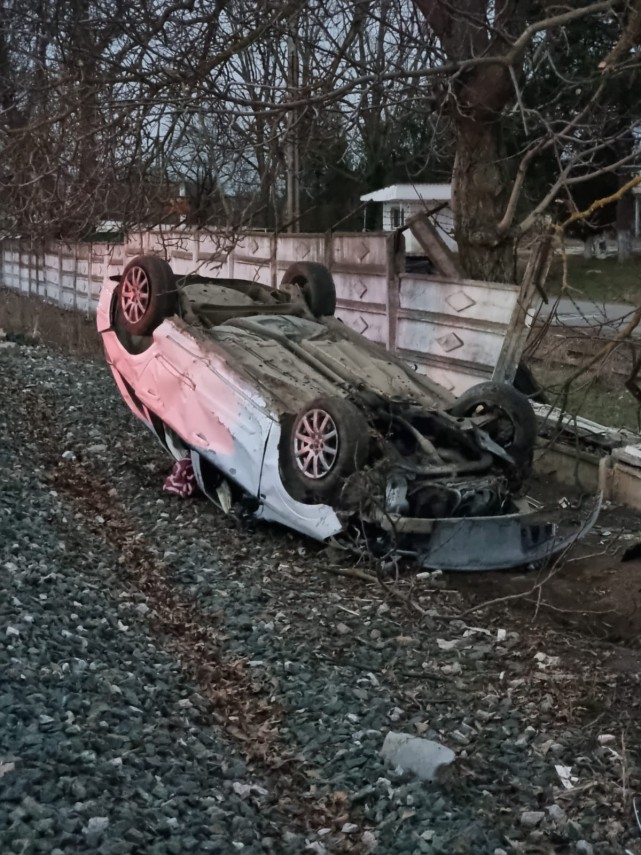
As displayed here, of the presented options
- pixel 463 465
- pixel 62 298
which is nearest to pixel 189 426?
pixel 463 465

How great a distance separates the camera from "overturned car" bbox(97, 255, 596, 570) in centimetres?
580

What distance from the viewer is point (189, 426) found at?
22.4 ft

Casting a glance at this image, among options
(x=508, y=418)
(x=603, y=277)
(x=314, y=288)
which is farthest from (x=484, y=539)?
(x=603, y=277)

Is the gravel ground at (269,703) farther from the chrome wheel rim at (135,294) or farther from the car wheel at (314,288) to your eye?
the car wheel at (314,288)

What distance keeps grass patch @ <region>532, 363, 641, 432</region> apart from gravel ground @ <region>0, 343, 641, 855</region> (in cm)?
464

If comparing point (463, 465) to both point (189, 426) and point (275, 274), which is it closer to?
point (189, 426)

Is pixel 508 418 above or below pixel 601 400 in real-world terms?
above

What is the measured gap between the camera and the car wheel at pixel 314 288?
315 inches

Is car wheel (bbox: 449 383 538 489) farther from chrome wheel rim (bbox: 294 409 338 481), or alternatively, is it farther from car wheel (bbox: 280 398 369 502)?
chrome wheel rim (bbox: 294 409 338 481)

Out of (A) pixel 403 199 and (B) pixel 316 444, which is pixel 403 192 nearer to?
(A) pixel 403 199

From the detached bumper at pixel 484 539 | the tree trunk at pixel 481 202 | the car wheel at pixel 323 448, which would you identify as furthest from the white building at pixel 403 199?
the detached bumper at pixel 484 539

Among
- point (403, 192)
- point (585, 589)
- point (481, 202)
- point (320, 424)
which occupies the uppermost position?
point (403, 192)

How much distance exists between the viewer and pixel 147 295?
7.32 metres

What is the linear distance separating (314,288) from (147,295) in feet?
4.81
